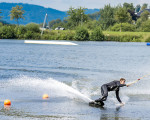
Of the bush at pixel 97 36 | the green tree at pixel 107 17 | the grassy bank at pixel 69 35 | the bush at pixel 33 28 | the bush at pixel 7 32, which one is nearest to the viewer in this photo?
the bush at pixel 97 36

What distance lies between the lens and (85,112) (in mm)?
14477

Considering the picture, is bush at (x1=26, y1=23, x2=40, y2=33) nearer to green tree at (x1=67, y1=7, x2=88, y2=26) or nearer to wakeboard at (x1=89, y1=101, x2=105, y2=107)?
green tree at (x1=67, y1=7, x2=88, y2=26)

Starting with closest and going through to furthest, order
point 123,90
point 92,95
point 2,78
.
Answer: point 92,95 < point 123,90 < point 2,78

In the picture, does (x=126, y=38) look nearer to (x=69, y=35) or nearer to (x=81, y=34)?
(x=81, y=34)

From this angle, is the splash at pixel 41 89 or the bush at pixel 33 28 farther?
the bush at pixel 33 28

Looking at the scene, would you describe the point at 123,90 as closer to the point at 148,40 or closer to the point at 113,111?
the point at 113,111

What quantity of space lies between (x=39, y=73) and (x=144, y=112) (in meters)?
14.8

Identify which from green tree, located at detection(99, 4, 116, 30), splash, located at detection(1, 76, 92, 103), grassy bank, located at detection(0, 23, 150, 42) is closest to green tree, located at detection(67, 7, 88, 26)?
green tree, located at detection(99, 4, 116, 30)

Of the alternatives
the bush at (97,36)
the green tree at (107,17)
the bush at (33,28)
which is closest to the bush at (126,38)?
the bush at (97,36)

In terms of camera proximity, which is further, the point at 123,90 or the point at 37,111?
the point at 123,90

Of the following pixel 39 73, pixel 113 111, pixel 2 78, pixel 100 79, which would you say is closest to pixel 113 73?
pixel 100 79

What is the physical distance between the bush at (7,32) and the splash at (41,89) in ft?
258

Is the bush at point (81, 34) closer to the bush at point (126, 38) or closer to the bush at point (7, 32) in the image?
the bush at point (126, 38)

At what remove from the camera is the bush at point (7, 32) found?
3927 inches
